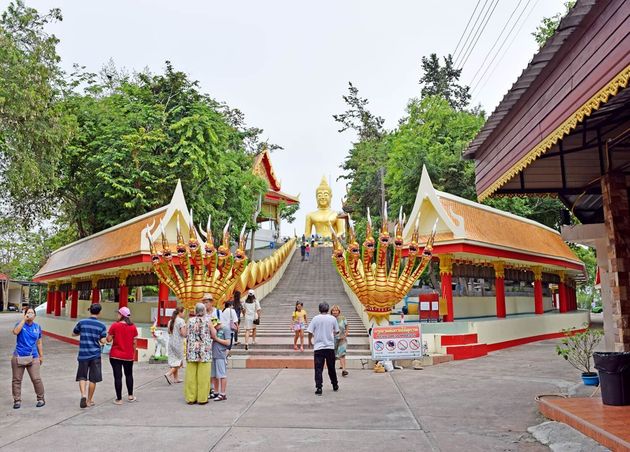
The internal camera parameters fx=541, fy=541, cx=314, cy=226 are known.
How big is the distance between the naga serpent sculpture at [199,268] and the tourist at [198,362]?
480cm

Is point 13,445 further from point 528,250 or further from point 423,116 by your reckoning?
point 423,116

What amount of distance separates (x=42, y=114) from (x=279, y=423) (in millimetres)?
11242

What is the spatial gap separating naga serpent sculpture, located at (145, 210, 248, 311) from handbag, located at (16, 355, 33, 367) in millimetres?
5117

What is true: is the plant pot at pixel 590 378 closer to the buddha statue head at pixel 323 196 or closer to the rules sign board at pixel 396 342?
the rules sign board at pixel 396 342

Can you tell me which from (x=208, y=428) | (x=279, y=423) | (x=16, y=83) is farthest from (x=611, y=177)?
(x=16, y=83)

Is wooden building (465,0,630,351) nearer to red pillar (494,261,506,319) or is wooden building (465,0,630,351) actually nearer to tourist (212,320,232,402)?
tourist (212,320,232,402)

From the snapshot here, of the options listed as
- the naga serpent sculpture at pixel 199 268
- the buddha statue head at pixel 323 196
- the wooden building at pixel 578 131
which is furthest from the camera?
the buddha statue head at pixel 323 196

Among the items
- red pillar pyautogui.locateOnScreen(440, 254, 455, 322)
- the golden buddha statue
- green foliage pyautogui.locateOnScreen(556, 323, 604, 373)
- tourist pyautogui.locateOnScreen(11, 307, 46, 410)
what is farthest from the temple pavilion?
the golden buddha statue

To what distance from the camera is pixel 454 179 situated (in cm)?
2269

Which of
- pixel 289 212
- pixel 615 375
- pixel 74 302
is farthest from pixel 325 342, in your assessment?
pixel 289 212

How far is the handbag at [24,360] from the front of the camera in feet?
25.0

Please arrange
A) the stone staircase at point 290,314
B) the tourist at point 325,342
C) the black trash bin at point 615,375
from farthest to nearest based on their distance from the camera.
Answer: the stone staircase at point 290,314 < the tourist at point 325,342 < the black trash bin at point 615,375

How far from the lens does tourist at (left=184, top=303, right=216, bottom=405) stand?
7.83 meters

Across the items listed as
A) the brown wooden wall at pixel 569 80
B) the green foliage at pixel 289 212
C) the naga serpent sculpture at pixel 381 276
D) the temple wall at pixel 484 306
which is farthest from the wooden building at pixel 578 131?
the green foliage at pixel 289 212
